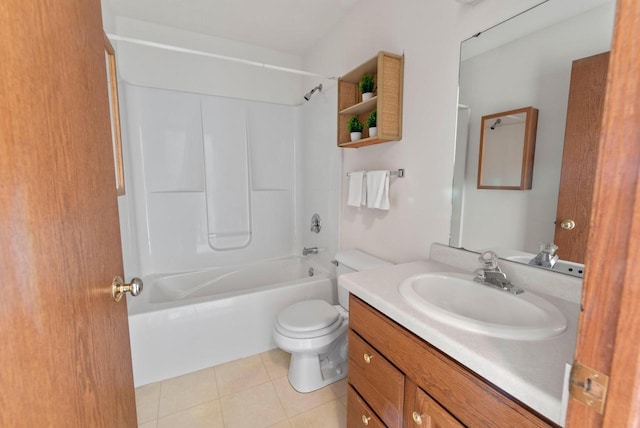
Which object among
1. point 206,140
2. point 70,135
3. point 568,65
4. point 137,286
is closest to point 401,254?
point 568,65

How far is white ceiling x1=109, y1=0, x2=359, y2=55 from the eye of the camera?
1949mm

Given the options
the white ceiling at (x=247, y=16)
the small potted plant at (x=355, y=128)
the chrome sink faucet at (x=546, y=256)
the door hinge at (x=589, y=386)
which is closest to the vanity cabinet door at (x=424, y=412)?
the door hinge at (x=589, y=386)

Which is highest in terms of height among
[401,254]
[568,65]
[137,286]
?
[568,65]

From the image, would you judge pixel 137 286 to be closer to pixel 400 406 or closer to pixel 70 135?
pixel 70 135

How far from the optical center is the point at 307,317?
1641mm

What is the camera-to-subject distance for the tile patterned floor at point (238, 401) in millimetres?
1438

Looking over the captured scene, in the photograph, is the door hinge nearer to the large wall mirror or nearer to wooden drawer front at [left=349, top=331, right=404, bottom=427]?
wooden drawer front at [left=349, top=331, right=404, bottom=427]

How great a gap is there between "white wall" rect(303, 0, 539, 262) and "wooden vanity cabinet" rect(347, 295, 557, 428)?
67cm

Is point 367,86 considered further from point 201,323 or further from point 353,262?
point 201,323

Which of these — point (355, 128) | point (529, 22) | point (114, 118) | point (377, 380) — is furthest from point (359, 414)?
point (114, 118)

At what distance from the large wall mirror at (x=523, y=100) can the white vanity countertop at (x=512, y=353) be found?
313mm

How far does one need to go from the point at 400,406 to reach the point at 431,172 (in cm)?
107

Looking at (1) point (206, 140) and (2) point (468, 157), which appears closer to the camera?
(2) point (468, 157)

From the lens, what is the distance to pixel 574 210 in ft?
3.00
